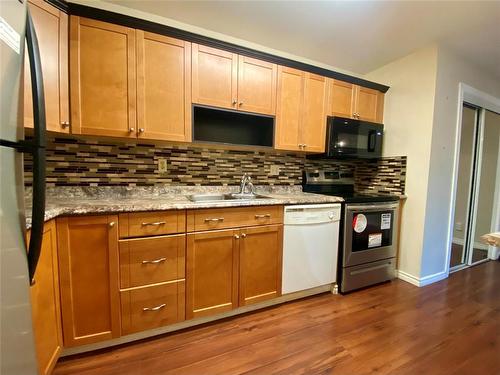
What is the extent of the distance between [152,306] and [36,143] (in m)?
1.19

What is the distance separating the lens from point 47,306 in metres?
1.16

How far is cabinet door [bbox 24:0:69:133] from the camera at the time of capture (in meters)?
1.31

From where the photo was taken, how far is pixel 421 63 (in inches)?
91.0

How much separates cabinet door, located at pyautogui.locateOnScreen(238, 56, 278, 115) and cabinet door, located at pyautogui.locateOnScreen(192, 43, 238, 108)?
0.06 meters

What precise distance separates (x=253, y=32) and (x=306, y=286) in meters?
2.34

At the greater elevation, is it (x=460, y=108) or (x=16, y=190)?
(x=460, y=108)

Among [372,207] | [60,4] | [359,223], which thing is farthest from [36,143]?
[372,207]

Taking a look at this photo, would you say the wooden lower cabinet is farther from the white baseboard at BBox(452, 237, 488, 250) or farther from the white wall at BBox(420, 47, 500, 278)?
the white baseboard at BBox(452, 237, 488, 250)

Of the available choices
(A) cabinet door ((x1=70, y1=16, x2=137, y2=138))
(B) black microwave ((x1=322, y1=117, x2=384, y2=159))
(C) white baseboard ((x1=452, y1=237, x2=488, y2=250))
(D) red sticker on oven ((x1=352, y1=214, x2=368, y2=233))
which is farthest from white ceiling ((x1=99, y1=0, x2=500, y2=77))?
(C) white baseboard ((x1=452, y1=237, x2=488, y2=250))

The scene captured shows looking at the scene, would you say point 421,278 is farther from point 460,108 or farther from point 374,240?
point 460,108

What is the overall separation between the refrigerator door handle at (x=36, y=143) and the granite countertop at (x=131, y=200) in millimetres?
259

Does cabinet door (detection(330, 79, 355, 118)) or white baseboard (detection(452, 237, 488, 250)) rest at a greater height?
cabinet door (detection(330, 79, 355, 118))

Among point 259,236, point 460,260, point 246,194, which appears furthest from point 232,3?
point 460,260

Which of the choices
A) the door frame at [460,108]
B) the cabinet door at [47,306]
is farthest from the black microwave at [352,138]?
the cabinet door at [47,306]
